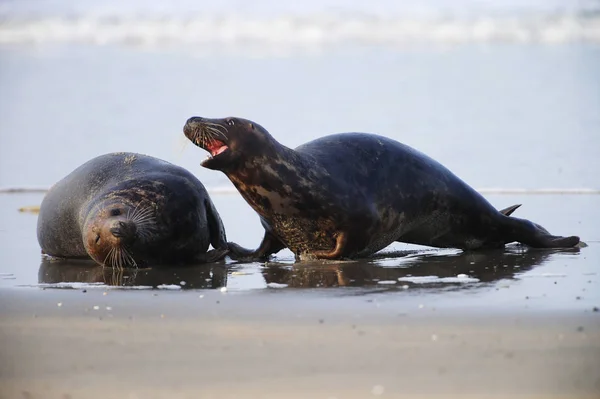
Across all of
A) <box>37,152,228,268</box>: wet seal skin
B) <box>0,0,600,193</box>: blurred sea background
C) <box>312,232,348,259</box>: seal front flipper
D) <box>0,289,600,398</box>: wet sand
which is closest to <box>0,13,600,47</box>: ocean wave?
<box>0,0,600,193</box>: blurred sea background

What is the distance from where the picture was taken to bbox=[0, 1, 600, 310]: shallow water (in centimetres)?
659

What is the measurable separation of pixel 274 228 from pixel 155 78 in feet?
44.6

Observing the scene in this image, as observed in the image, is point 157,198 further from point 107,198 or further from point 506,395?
point 506,395

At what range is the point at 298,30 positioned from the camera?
1168 inches

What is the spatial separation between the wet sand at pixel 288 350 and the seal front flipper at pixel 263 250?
5.32 ft

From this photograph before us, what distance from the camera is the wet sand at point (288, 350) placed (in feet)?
13.6

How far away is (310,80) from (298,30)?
9745 millimetres

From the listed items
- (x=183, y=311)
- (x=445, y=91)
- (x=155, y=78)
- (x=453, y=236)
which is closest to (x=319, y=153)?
(x=453, y=236)

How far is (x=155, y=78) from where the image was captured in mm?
20391

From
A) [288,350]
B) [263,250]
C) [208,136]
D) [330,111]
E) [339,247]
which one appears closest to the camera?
[288,350]

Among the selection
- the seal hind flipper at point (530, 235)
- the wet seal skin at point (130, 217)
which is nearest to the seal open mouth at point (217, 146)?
the wet seal skin at point (130, 217)

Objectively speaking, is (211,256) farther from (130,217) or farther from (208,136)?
(208,136)

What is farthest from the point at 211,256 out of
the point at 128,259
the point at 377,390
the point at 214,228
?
the point at 377,390

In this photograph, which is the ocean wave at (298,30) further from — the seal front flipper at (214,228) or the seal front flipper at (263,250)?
the seal front flipper at (263,250)
